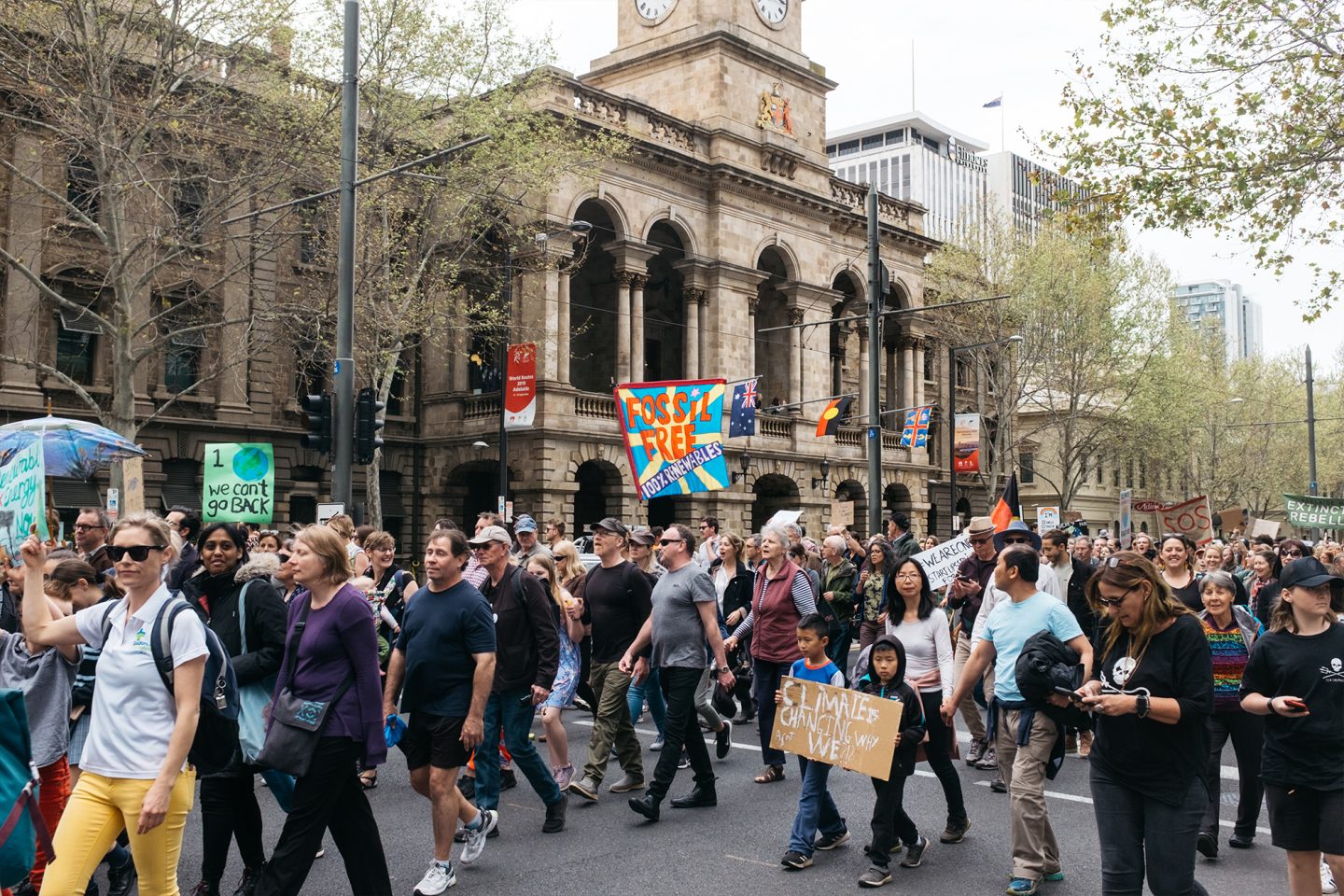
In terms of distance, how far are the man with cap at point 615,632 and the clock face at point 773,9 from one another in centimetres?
3481

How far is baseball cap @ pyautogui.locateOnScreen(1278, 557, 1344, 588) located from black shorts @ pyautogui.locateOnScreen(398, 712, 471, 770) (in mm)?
4276

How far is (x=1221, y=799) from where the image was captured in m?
8.99

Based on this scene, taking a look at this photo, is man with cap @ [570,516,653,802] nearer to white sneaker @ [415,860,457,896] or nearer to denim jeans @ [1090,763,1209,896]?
white sneaker @ [415,860,457,896]

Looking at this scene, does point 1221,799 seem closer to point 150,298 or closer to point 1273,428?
point 150,298

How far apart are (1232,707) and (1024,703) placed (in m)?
1.71

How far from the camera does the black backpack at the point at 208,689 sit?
15.7ft

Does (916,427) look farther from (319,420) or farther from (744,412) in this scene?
(319,420)

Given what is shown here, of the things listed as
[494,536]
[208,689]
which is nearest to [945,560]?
[494,536]

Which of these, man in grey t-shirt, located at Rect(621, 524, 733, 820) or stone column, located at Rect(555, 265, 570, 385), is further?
stone column, located at Rect(555, 265, 570, 385)

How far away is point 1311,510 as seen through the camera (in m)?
28.2

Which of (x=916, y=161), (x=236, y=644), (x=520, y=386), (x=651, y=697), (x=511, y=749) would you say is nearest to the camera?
(x=236, y=644)

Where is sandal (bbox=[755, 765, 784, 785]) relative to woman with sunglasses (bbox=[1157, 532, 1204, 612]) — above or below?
below

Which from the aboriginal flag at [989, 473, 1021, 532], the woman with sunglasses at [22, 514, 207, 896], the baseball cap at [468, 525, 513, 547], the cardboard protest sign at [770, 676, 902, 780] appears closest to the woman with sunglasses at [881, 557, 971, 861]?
the cardboard protest sign at [770, 676, 902, 780]

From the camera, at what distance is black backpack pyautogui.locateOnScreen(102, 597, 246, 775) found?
4.79 m
